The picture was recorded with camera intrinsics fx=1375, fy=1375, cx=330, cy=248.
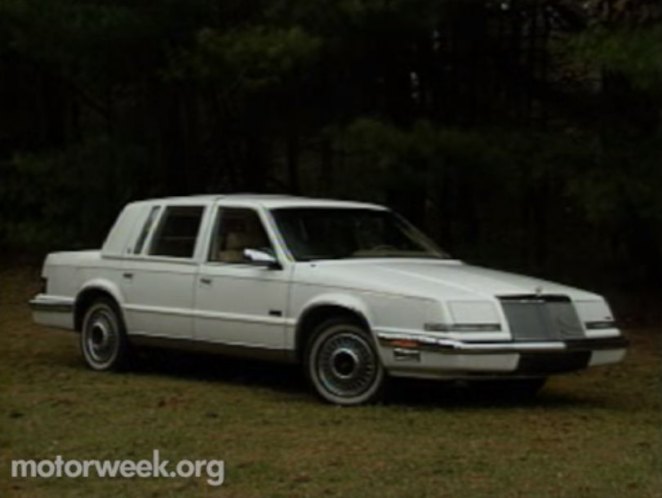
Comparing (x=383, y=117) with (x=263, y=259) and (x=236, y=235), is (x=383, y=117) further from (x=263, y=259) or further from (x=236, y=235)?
(x=263, y=259)


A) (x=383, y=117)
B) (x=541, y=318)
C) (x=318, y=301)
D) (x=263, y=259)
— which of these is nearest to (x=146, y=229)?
(x=263, y=259)

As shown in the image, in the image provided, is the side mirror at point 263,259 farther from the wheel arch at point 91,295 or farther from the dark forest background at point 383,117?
the dark forest background at point 383,117

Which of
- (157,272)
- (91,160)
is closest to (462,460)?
(157,272)

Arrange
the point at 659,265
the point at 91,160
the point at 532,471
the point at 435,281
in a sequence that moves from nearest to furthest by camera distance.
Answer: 1. the point at 532,471
2. the point at 435,281
3. the point at 659,265
4. the point at 91,160

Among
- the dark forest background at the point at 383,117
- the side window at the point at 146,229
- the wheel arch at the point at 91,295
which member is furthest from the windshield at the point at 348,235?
the dark forest background at the point at 383,117

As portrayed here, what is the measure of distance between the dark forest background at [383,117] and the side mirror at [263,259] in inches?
150

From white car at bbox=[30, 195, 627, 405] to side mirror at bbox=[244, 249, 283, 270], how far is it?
1 cm

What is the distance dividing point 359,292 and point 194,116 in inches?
378

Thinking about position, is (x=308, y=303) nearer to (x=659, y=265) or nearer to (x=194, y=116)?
(x=659, y=265)

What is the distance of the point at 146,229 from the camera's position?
12211 millimetres

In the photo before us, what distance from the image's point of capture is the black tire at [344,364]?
1004 centimetres

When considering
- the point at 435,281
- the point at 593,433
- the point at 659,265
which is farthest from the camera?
the point at 659,265

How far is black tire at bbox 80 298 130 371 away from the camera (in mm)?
12094

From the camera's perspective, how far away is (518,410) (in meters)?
10.2
